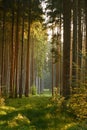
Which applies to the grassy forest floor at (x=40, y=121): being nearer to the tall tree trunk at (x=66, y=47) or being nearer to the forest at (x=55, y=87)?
the forest at (x=55, y=87)

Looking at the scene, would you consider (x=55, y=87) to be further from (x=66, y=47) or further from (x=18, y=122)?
(x=18, y=122)

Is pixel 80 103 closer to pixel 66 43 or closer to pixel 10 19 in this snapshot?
pixel 66 43

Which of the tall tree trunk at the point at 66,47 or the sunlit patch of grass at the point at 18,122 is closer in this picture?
the sunlit patch of grass at the point at 18,122

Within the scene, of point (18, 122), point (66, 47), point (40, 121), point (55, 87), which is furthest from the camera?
point (55, 87)

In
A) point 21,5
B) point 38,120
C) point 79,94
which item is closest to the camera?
point 79,94

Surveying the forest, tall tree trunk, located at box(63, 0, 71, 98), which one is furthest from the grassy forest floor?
tall tree trunk, located at box(63, 0, 71, 98)

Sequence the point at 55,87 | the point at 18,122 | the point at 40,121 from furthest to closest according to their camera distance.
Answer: the point at 55,87
the point at 40,121
the point at 18,122

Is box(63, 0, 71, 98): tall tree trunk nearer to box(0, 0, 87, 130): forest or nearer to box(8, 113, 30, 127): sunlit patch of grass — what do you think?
box(0, 0, 87, 130): forest

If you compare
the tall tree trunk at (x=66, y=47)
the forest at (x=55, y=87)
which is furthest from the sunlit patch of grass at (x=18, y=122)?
the tall tree trunk at (x=66, y=47)

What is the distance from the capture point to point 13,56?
24.5 meters

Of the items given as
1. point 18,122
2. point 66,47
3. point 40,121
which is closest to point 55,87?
point 66,47

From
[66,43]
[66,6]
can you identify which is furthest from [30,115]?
[66,6]

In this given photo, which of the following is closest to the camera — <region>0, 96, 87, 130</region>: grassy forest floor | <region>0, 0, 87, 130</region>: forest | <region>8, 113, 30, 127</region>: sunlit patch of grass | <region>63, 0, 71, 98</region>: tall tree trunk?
<region>0, 0, 87, 130</region>: forest

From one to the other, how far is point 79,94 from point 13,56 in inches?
619
